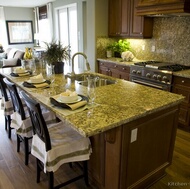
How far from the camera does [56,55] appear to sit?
2.86m

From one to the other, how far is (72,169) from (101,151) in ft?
2.45

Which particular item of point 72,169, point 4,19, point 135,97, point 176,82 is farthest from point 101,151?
point 4,19

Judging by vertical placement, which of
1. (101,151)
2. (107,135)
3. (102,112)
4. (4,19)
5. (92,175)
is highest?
(4,19)

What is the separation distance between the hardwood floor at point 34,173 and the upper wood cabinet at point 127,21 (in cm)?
239

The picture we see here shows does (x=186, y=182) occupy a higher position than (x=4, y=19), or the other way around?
(x=4, y=19)

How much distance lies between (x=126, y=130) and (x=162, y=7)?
2.51 meters

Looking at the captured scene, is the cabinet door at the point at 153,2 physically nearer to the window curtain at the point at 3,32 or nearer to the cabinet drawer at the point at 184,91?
the cabinet drawer at the point at 184,91

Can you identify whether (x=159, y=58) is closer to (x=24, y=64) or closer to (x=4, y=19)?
(x=24, y=64)

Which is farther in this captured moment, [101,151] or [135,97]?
[135,97]

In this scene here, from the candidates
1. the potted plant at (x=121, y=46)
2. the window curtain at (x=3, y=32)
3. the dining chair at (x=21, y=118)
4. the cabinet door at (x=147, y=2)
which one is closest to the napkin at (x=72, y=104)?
the dining chair at (x=21, y=118)

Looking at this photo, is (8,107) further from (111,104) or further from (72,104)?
(111,104)

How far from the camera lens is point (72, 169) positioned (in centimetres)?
233

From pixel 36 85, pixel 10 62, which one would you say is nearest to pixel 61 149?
pixel 36 85

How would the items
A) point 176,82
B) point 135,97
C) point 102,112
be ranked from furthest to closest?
point 176,82 → point 135,97 → point 102,112
